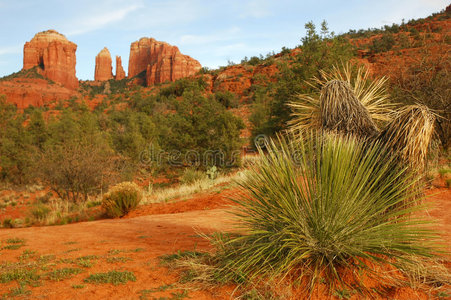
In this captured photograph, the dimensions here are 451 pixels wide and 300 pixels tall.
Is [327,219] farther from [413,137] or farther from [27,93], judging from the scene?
[27,93]

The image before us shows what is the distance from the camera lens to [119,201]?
11359 mm

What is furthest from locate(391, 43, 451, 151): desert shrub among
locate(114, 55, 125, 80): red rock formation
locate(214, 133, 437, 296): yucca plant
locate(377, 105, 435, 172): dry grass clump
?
locate(114, 55, 125, 80): red rock formation

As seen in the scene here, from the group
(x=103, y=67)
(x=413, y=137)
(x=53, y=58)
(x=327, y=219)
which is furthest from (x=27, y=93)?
(x=413, y=137)

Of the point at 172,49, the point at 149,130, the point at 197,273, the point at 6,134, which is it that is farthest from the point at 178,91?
the point at 172,49

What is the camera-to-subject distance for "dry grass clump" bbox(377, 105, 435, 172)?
338 cm

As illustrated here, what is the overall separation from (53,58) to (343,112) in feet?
377

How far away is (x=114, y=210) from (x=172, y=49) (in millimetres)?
108668

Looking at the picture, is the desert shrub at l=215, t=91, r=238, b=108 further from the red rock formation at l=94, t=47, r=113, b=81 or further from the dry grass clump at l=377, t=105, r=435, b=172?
the red rock formation at l=94, t=47, r=113, b=81

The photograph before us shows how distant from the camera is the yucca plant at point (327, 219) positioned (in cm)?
317

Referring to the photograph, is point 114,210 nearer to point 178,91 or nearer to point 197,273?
point 197,273

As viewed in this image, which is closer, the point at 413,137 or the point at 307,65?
the point at 413,137

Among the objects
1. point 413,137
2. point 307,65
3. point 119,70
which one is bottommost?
point 413,137

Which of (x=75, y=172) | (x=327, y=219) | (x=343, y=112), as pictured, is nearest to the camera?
(x=327, y=219)

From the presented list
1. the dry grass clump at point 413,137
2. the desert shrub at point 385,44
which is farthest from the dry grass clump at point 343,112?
the desert shrub at point 385,44
